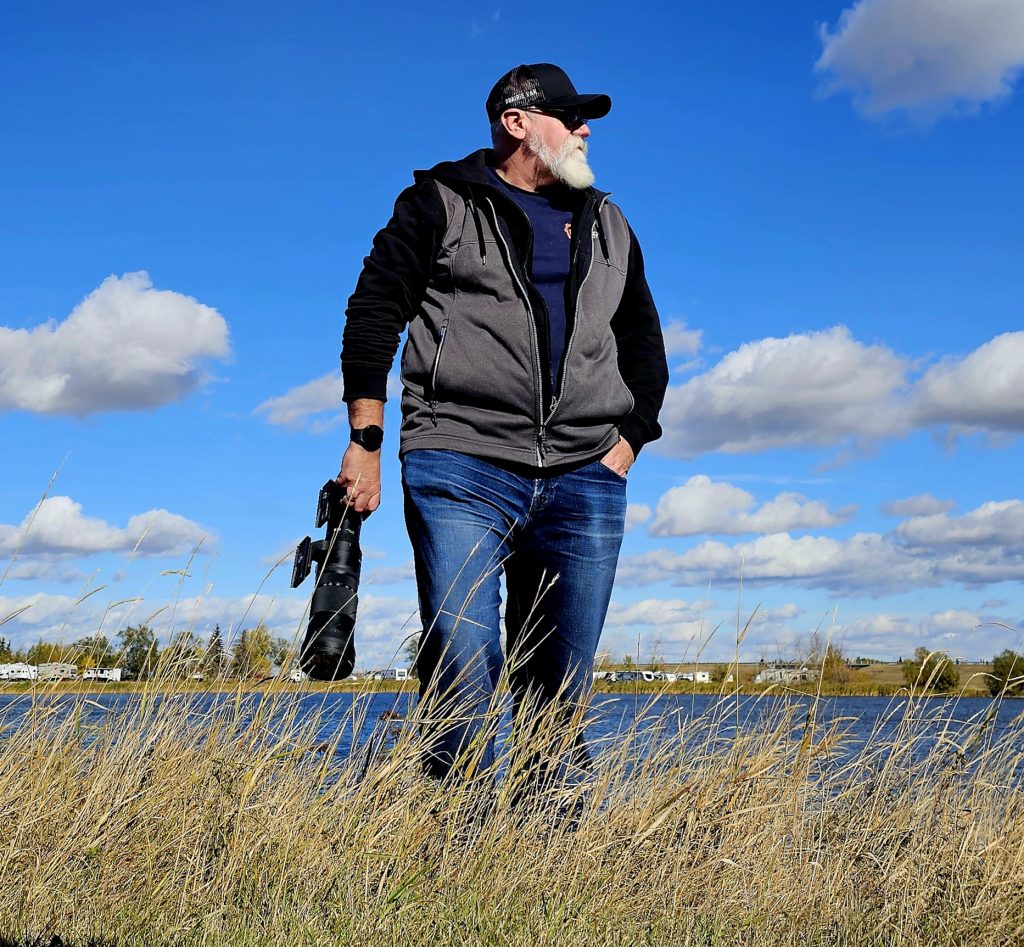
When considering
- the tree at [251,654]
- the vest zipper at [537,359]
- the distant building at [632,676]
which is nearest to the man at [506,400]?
the vest zipper at [537,359]

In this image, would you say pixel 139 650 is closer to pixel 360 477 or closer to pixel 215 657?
pixel 215 657

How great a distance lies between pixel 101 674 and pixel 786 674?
2.71 m

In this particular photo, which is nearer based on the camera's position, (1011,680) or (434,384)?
(434,384)

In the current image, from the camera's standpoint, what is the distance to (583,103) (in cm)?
360

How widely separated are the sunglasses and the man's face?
12 millimetres

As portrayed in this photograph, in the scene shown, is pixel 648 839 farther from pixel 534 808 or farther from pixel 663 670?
pixel 663 670

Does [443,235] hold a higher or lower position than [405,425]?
higher

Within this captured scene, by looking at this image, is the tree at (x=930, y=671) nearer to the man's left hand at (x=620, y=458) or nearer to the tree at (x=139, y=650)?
the man's left hand at (x=620, y=458)

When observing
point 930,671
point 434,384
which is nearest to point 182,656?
point 434,384

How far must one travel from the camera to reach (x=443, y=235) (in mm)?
3430

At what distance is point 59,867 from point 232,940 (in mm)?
716

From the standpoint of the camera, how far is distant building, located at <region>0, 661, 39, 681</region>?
3832 mm

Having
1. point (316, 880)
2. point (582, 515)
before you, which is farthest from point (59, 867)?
point (582, 515)

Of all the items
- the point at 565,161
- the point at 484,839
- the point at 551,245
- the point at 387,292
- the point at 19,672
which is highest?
the point at 565,161
